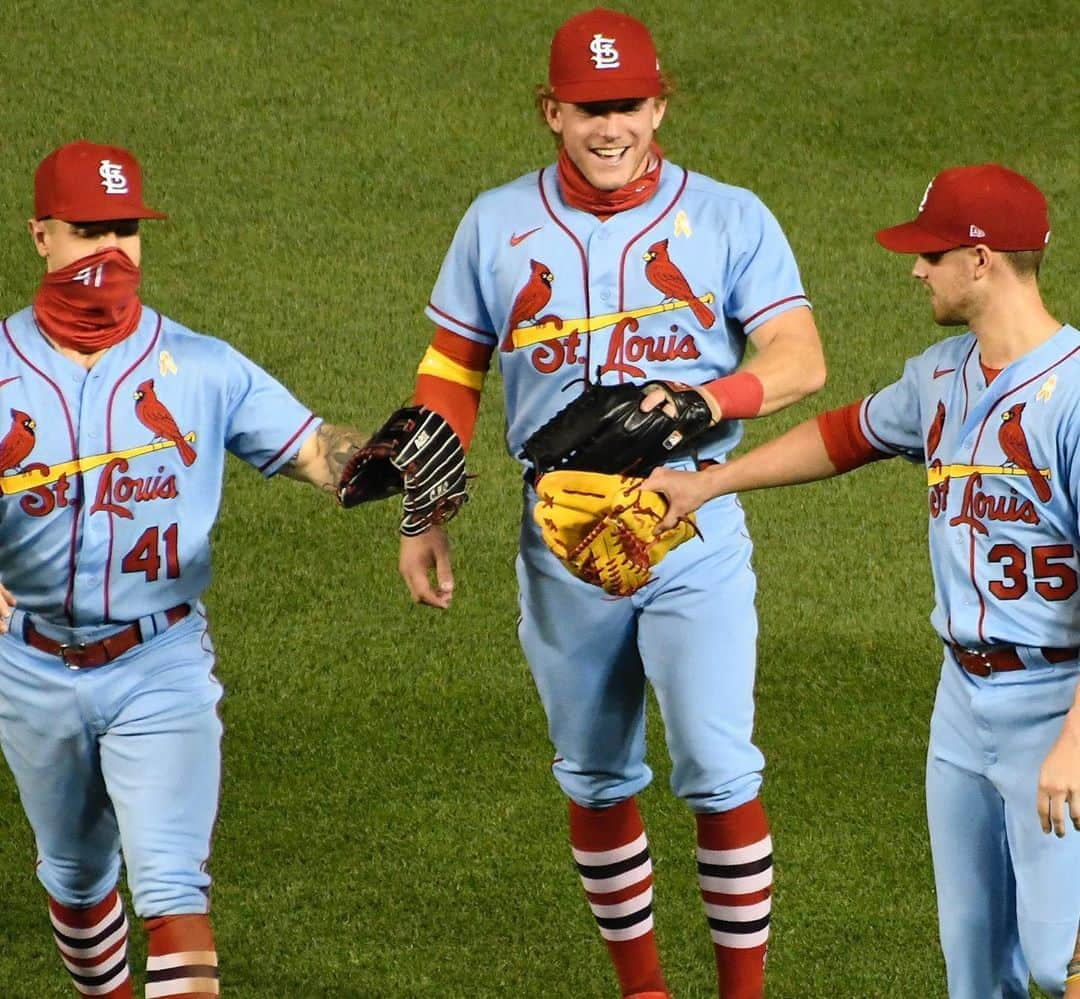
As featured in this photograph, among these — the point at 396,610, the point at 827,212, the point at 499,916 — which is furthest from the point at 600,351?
the point at 827,212

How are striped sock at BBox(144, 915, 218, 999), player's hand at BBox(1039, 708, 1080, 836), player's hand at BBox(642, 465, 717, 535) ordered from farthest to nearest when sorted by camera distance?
player's hand at BBox(642, 465, 717, 535) < striped sock at BBox(144, 915, 218, 999) < player's hand at BBox(1039, 708, 1080, 836)

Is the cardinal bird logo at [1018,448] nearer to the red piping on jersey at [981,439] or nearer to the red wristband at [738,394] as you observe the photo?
the red piping on jersey at [981,439]

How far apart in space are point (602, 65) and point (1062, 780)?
181 centimetres

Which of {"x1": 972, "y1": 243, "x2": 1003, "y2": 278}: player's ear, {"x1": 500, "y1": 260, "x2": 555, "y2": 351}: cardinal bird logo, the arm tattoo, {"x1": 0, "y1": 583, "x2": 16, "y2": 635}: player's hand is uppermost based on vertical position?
{"x1": 972, "y1": 243, "x2": 1003, "y2": 278}: player's ear

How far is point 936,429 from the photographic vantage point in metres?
3.89

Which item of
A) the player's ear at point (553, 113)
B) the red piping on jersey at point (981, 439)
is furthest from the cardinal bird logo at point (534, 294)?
the red piping on jersey at point (981, 439)

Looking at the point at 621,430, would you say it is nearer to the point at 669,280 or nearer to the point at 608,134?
the point at 669,280

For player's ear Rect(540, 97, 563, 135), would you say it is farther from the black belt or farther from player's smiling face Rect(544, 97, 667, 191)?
the black belt

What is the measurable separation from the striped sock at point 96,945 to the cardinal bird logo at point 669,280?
186 cm

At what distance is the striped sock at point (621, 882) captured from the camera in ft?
15.2

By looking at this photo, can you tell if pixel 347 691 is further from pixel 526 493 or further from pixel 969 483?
pixel 969 483

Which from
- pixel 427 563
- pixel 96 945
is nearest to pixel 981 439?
pixel 427 563

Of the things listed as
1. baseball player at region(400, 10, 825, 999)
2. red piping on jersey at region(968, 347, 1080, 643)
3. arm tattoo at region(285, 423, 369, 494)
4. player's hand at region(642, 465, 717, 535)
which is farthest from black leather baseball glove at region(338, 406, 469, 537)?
red piping on jersey at region(968, 347, 1080, 643)

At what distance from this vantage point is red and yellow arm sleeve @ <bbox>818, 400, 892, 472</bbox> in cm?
407
